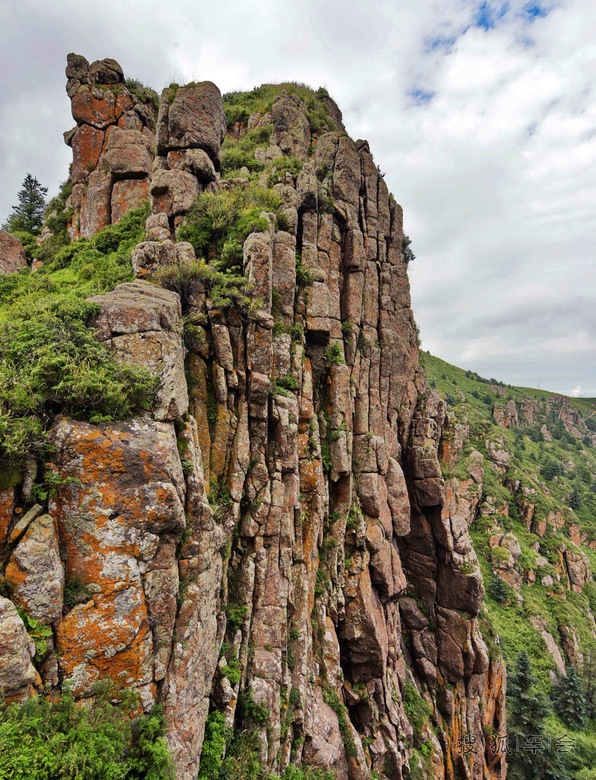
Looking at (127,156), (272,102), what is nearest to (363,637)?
(127,156)

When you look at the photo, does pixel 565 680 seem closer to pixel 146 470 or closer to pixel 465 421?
pixel 465 421

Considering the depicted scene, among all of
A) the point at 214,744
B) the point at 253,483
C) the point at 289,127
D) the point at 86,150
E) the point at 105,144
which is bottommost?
the point at 214,744

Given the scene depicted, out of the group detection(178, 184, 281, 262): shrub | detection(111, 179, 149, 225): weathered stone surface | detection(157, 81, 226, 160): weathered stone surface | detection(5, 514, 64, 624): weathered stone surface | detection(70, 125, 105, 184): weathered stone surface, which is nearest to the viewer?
detection(5, 514, 64, 624): weathered stone surface

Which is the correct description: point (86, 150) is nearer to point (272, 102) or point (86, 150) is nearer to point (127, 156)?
point (127, 156)

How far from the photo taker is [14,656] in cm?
690

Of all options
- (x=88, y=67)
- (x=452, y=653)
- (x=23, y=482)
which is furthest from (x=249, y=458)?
(x=88, y=67)

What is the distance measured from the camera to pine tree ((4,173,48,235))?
34281 mm

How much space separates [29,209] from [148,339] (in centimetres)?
3863

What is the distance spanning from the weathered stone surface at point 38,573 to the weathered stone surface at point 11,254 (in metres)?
25.8

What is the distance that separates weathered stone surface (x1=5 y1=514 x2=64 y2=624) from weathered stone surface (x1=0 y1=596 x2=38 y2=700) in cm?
57

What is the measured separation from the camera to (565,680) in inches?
1852

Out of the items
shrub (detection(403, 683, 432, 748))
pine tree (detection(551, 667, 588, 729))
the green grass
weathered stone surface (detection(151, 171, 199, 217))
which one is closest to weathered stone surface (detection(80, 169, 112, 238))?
weathered stone surface (detection(151, 171, 199, 217))

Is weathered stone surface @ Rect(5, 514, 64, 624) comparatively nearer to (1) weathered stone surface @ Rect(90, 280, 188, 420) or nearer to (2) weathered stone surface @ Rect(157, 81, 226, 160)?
(1) weathered stone surface @ Rect(90, 280, 188, 420)

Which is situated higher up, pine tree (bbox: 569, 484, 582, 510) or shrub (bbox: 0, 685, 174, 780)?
shrub (bbox: 0, 685, 174, 780)
